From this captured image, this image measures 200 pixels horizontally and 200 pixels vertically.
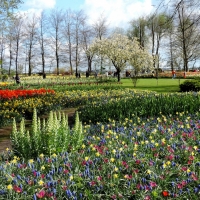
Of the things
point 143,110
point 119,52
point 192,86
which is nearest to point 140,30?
point 119,52

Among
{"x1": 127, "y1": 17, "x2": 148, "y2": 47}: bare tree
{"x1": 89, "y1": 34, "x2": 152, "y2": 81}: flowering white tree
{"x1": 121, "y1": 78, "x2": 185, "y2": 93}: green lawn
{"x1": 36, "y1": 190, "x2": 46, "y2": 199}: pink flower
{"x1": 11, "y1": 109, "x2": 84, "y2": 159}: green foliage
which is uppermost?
{"x1": 127, "y1": 17, "x2": 148, "y2": 47}: bare tree

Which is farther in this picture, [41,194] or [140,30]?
[140,30]

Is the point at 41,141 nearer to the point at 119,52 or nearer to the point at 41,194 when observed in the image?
the point at 41,194

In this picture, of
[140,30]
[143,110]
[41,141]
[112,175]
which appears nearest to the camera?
[112,175]

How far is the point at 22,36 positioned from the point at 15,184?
4768 cm

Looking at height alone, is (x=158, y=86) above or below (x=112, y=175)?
above

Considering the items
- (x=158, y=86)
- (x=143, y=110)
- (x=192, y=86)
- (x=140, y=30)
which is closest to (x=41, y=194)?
(x=143, y=110)

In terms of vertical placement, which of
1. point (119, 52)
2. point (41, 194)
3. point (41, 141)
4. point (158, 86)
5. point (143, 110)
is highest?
point (119, 52)

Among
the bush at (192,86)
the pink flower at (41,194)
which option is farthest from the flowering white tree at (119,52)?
the pink flower at (41,194)

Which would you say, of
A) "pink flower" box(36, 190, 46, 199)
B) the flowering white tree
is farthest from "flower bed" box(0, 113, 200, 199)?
the flowering white tree

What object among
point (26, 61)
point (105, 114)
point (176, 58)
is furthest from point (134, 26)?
point (105, 114)

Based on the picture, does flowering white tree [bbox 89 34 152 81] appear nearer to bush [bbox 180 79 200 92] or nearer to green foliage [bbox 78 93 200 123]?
bush [bbox 180 79 200 92]

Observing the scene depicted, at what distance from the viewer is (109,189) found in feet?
10.0

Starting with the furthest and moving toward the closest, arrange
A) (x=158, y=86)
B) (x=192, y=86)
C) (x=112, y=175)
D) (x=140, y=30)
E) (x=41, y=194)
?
1. (x=140, y=30)
2. (x=158, y=86)
3. (x=192, y=86)
4. (x=112, y=175)
5. (x=41, y=194)
